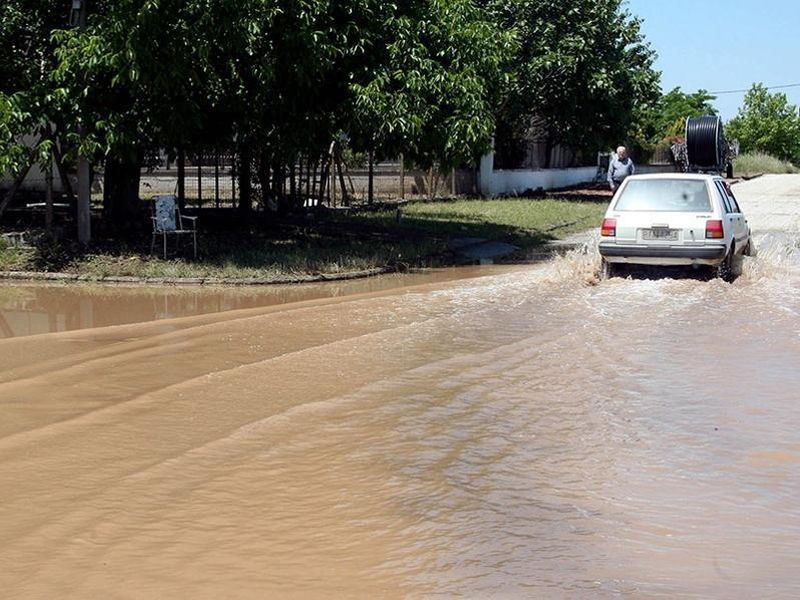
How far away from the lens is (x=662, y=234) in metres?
13.6

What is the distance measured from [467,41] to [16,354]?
1047cm

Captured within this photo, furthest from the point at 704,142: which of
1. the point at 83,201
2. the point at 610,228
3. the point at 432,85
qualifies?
the point at 83,201

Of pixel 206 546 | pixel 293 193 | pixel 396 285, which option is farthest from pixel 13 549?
pixel 293 193

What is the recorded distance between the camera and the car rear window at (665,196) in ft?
45.2

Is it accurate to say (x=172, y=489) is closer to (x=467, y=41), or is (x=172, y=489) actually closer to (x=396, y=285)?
(x=396, y=285)

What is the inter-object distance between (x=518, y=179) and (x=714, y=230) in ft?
78.1

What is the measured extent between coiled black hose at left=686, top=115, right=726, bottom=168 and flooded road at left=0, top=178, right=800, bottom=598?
1391 inches

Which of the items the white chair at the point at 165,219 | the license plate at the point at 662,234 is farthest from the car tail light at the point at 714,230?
the white chair at the point at 165,219

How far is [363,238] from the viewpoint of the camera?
19469 millimetres

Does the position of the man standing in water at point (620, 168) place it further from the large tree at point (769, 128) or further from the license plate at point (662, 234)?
the large tree at point (769, 128)

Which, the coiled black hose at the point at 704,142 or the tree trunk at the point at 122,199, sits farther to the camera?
the coiled black hose at the point at 704,142

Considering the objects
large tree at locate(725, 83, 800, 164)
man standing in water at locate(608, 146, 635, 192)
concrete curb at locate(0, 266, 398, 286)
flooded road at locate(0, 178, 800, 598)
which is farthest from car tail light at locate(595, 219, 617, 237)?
large tree at locate(725, 83, 800, 164)

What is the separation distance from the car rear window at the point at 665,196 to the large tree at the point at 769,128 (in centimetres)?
7210

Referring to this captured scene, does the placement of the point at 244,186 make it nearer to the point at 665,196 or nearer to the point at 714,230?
the point at 665,196
